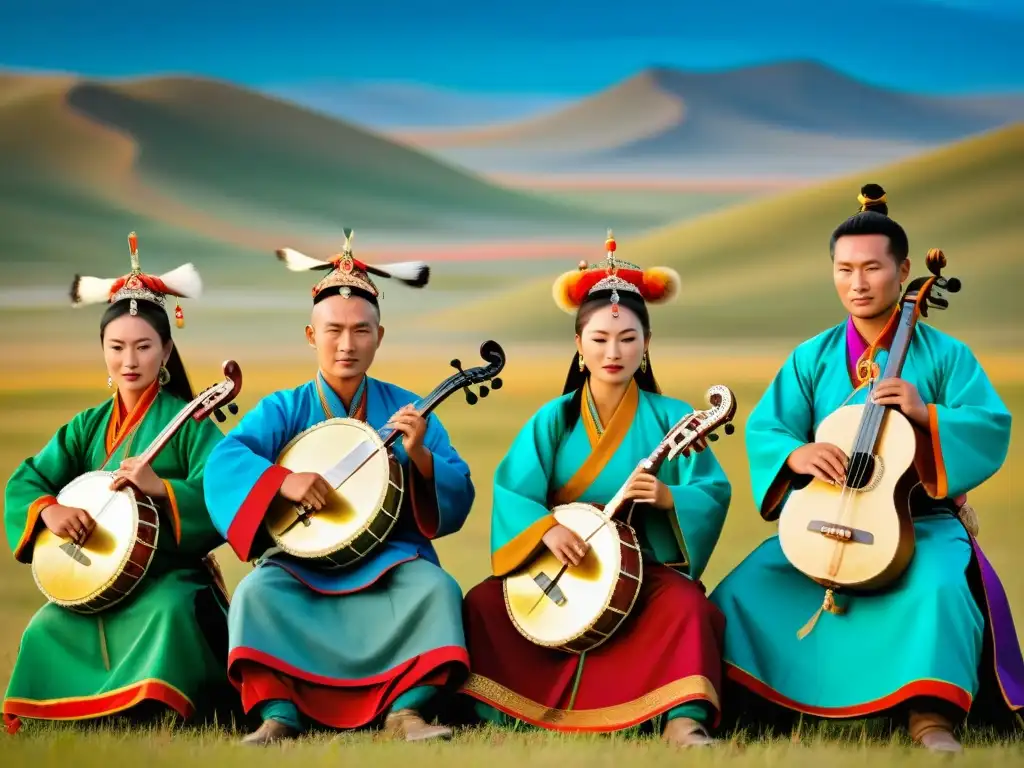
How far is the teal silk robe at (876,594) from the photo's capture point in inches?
184

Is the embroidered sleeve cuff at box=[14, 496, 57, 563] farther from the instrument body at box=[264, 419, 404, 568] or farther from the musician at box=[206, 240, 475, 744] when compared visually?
the instrument body at box=[264, 419, 404, 568]

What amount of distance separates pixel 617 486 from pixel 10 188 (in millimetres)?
9170

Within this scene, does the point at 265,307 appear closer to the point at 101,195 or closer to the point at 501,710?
the point at 101,195

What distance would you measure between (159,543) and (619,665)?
63.3 inches

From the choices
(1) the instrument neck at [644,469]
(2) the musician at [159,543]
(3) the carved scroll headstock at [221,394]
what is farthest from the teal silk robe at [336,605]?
(1) the instrument neck at [644,469]

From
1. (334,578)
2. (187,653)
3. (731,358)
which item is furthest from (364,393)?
(731,358)

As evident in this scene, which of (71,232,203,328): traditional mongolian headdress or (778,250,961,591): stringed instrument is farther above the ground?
(71,232,203,328): traditional mongolian headdress

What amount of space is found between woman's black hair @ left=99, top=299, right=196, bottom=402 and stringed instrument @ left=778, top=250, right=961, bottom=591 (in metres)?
2.23

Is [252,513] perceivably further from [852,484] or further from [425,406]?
[852,484]

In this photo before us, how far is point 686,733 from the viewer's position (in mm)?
4664

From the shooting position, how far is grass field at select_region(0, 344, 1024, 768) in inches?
177

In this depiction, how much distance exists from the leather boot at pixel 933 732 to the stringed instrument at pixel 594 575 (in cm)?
92

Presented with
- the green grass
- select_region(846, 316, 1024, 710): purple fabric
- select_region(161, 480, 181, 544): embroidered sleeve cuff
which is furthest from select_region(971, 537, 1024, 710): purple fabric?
select_region(161, 480, 181, 544): embroidered sleeve cuff

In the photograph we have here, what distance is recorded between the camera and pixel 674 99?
14.0m
